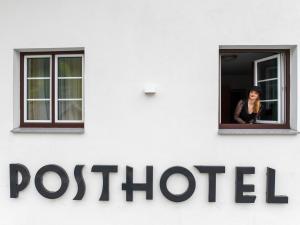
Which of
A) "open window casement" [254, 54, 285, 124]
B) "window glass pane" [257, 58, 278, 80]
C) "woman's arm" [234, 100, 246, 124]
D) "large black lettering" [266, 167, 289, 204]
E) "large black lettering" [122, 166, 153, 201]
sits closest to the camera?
"large black lettering" [266, 167, 289, 204]

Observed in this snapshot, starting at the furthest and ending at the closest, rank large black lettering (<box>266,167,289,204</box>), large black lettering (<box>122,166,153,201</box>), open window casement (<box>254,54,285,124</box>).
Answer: open window casement (<box>254,54,285,124</box>)
large black lettering (<box>122,166,153,201</box>)
large black lettering (<box>266,167,289,204</box>)

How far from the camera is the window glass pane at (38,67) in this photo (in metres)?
4.95

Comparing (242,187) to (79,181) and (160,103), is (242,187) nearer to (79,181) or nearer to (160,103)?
(160,103)

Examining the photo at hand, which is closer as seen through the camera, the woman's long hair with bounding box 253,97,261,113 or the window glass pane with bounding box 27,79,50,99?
the woman's long hair with bounding box 253,97,261,113

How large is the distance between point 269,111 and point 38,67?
12.7ft

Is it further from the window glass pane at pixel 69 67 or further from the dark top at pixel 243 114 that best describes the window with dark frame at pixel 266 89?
the window glass pane at pixel 69 67

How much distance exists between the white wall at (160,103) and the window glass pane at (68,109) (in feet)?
1.15

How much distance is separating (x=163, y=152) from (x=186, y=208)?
914mm

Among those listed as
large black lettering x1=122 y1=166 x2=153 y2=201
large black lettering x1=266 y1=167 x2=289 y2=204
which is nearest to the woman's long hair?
large black lettering x1=266 y1=167 x2=289 y2=204

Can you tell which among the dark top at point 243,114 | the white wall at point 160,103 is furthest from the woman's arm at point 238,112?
the white wall at point 160,103

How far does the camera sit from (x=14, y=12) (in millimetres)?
4750

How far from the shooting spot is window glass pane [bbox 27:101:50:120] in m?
4.95

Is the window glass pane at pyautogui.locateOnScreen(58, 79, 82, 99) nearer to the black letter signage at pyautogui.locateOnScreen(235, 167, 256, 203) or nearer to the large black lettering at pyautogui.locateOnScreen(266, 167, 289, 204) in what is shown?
the black letter signage at pyautogui.locateOnScreen(235, 167, 256, 203)

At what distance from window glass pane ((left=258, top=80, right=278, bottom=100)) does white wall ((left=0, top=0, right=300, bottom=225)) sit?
67 cm
